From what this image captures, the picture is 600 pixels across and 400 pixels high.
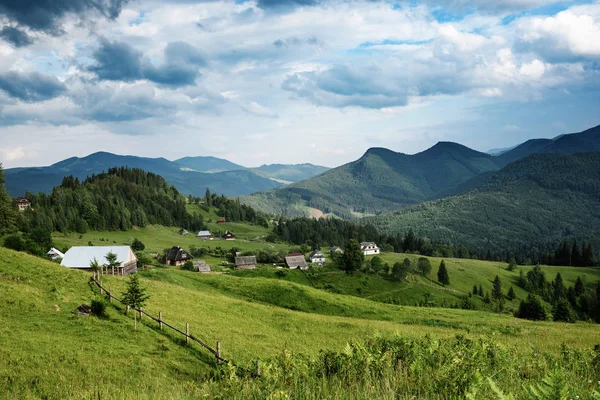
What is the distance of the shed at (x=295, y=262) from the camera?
12019 centimetres

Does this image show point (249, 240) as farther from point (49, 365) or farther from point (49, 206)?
point (49, 365)

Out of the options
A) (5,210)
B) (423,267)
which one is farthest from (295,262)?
(5,210)

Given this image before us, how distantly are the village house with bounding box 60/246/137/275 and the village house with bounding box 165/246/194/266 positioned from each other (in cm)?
5231

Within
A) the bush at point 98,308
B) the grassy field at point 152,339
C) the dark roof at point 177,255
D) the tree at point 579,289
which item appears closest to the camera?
the grassy field at point 152,339

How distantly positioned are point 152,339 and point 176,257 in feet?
323

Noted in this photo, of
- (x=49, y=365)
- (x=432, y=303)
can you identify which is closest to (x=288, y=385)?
(x=49, y=365)

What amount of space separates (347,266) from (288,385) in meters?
103

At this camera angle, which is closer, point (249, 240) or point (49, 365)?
point (49, 365)

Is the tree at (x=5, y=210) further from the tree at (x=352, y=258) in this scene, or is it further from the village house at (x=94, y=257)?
the tree at (x=352, y=258)

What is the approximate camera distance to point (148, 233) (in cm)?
17100

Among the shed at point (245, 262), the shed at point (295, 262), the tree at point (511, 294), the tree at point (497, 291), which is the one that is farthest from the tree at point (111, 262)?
the tree at point (511, 294)

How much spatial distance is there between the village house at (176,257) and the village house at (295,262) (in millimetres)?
32544

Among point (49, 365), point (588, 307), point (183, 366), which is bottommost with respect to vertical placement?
point (588, 307)

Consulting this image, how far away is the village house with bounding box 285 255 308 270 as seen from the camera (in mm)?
120213
